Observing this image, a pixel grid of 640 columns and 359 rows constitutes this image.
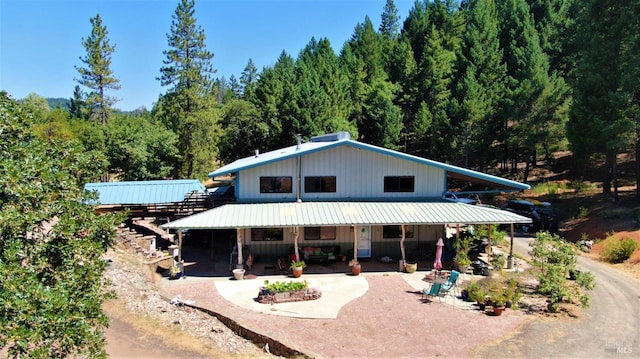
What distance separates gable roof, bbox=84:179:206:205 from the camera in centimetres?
2473

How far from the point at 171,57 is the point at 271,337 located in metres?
36.1

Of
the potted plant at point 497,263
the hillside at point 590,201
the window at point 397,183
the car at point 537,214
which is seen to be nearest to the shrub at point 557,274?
the potted plant at point 497,263

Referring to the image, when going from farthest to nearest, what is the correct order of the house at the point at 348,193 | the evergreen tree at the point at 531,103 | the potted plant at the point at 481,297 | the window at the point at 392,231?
the evergreen tree at the point at 531,103
the window at the point at 392,231
the house at the point at 348,193
the potted plant at the point at 481,297

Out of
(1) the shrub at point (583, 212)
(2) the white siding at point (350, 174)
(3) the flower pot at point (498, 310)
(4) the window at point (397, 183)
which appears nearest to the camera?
(3) the flower pot at point (498, 310)

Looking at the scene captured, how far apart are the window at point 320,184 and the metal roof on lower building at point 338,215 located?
2.98 feet

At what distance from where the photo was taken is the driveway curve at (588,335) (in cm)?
1255

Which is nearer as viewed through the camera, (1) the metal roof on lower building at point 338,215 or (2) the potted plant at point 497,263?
(1) the metal roof on lower building at point 338,215

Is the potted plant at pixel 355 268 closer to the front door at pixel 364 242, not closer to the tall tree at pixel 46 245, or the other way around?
the front door at pixel 364 242

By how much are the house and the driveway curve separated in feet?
20.5

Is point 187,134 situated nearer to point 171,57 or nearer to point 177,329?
point 171,57

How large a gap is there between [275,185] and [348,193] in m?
3.97

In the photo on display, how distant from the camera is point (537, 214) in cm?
2956

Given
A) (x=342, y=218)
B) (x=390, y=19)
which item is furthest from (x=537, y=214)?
(x=390, y=19)

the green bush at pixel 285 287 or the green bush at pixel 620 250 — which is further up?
the green bush at pixel 620 250
